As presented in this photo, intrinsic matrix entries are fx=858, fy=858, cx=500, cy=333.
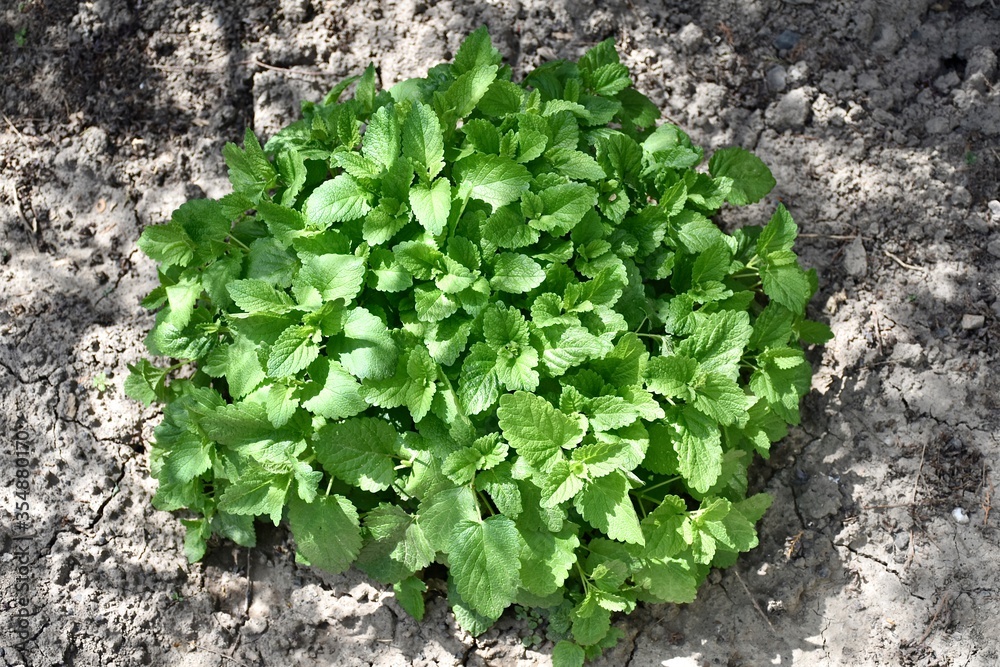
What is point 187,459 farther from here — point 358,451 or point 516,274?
point 516,274

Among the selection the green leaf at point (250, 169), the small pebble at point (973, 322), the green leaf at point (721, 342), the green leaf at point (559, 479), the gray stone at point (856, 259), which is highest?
the green leaf at point (250, 169)

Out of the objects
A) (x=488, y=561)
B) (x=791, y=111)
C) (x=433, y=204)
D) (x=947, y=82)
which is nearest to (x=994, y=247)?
(x=947, y=82)

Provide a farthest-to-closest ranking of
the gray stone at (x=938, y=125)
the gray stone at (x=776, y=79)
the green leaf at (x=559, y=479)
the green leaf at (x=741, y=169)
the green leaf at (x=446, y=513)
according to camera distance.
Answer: the gray stone at (x=776, y=79), the gray stone at (x=938, y=125), the green leaf at (x=741, y=169), the green leaf at (x=446, y=513), the green leaf at (x=559, y=479)

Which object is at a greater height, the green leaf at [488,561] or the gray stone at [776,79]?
the gray stone at [776,79]

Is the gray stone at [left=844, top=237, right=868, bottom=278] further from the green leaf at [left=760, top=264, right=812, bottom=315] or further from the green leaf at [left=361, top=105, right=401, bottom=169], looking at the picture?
the green leaf at [left=361, top=105, right=401, bottom=169]

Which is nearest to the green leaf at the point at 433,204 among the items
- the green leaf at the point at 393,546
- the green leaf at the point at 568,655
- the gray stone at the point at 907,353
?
the green leaf at the point at 393,546

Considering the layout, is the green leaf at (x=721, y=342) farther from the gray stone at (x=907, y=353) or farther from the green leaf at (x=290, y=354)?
the green leaf at (x=290, y=354)

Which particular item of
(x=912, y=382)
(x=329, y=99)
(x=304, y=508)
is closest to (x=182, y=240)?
(x=329, y=99)
